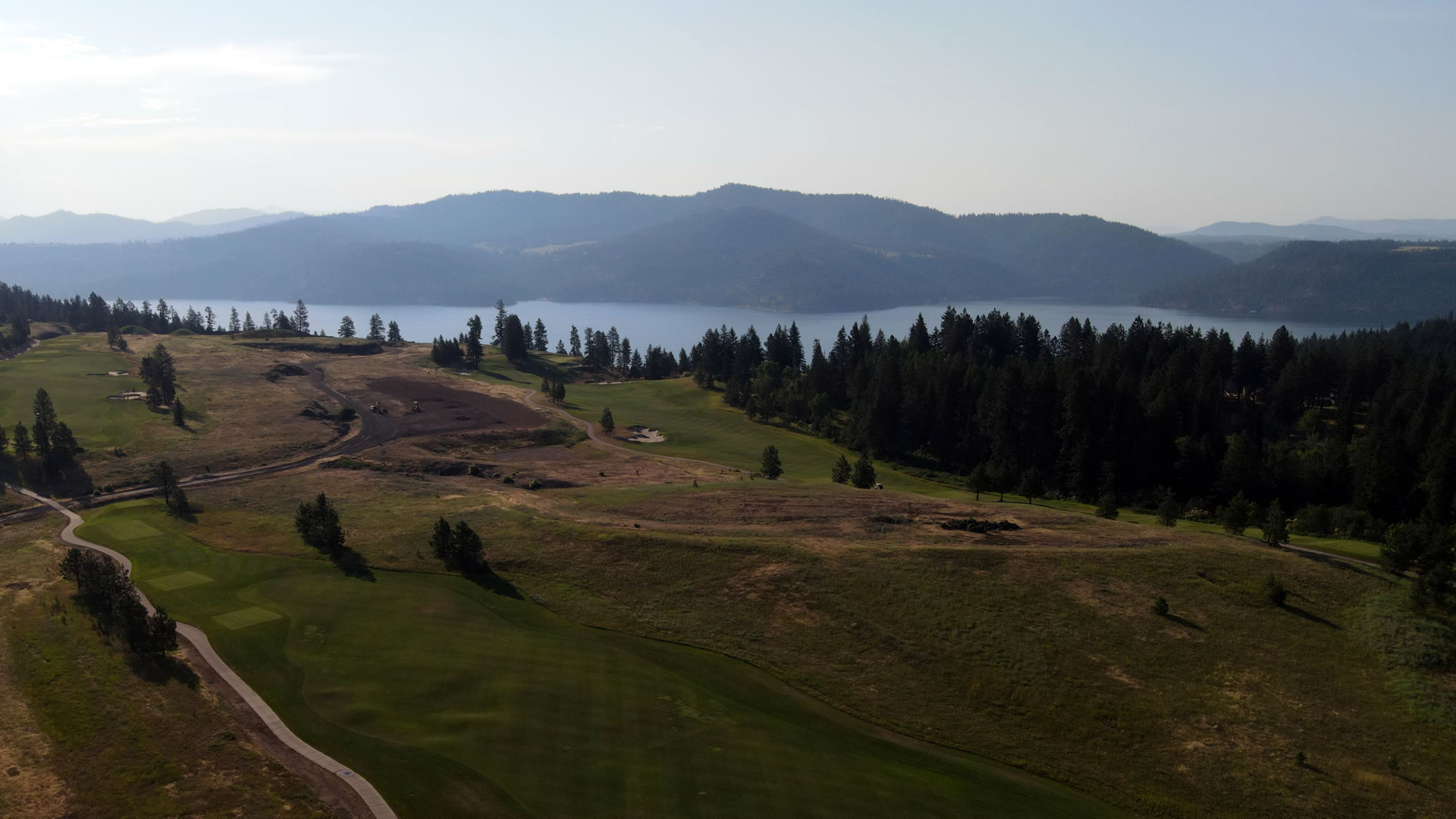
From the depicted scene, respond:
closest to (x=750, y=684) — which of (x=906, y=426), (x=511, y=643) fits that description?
(x=511, y=643)

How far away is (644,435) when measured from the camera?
395 ft

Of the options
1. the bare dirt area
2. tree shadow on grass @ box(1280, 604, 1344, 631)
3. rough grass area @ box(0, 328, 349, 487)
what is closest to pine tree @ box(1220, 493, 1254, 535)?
the bare dirt area

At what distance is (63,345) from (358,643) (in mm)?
162875

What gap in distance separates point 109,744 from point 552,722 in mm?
18822

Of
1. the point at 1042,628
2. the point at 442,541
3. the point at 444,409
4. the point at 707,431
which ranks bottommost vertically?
the point at 1042,628

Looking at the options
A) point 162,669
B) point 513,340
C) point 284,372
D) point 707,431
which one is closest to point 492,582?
point 162,669

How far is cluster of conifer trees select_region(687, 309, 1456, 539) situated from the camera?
83625mm

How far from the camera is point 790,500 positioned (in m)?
66.0

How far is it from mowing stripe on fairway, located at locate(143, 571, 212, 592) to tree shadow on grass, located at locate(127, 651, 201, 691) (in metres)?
11.7

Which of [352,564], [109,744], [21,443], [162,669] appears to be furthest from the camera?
[21,443]

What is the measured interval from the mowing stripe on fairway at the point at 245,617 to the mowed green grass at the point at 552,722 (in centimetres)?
26

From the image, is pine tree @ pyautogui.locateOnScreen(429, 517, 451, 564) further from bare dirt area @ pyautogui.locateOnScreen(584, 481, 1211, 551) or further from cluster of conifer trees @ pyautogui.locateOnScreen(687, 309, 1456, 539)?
cluster of conifer trees @ pyautogui.locateOnScreen(687, 309, 1456, 539)

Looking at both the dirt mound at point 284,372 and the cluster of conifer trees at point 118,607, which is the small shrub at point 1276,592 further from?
the dirt mound at point 284,372

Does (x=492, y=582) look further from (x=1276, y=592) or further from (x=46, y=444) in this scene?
(x=46, y=444)
